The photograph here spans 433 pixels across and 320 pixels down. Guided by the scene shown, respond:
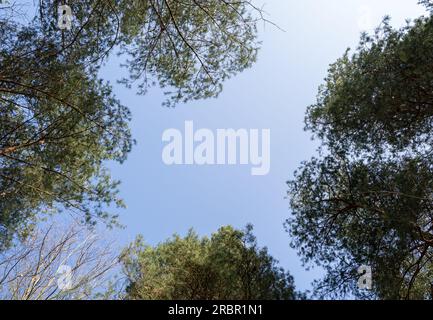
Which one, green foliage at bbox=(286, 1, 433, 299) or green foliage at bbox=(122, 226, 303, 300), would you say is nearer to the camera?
green foliage at bbox=(286, 1, 433, 299)

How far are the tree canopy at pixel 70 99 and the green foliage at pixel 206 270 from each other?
6.14 ft

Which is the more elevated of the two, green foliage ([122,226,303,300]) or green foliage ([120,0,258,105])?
green foliage ([120,0,258,105])

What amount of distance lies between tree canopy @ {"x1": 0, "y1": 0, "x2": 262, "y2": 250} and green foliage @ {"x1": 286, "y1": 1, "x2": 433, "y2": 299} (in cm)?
206

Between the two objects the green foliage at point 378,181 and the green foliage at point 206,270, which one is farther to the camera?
the green foliage at point 206,270

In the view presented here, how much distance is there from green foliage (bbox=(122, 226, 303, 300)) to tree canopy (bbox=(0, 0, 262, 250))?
1.87 m

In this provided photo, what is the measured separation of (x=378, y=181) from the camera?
225 inches

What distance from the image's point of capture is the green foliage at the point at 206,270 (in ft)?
20.9

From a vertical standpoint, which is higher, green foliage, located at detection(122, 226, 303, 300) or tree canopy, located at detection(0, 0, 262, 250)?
tree canopy, located at detection(0, 0, 262, 250)

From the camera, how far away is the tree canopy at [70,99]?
18.4ft

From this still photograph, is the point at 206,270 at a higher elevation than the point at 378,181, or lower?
lower

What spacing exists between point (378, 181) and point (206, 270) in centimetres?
310

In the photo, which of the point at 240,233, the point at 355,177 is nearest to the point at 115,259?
the point at 240,233

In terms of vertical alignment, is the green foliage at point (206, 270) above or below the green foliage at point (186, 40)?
below

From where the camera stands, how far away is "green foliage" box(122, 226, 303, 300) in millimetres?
6355
